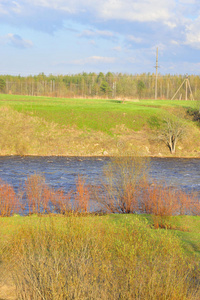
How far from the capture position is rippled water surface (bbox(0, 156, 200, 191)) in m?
26.3

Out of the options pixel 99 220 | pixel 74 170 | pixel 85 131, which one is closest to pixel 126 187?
pixel 99 220

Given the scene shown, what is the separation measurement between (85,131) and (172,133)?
12.1m

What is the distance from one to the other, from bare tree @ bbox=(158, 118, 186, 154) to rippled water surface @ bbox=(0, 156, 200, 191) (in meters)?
3.39

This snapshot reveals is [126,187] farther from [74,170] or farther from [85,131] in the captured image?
[85,131]

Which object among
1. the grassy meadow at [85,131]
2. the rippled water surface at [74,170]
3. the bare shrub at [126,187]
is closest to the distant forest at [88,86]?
the grassy meadow at [85,131]

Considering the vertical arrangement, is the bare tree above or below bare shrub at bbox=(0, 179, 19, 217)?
above

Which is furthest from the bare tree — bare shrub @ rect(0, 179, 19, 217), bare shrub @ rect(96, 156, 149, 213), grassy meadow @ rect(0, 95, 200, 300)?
bare shrub @ rect(0, 179, 19, 217)

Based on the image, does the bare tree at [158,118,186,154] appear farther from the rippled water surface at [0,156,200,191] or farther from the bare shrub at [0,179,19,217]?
the bare shrub at [0,179,19,217]

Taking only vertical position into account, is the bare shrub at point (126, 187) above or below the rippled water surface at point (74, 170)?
above

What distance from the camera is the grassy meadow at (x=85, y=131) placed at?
41.3 m

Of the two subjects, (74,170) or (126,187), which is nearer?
(126,187)

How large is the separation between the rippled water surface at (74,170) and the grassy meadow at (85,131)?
312 centimetres

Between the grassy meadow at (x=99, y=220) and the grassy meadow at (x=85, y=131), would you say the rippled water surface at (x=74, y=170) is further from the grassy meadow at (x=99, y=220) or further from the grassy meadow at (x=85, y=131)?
the grassy meadow at (x=85, y=131)

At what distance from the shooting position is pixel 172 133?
4200cm
